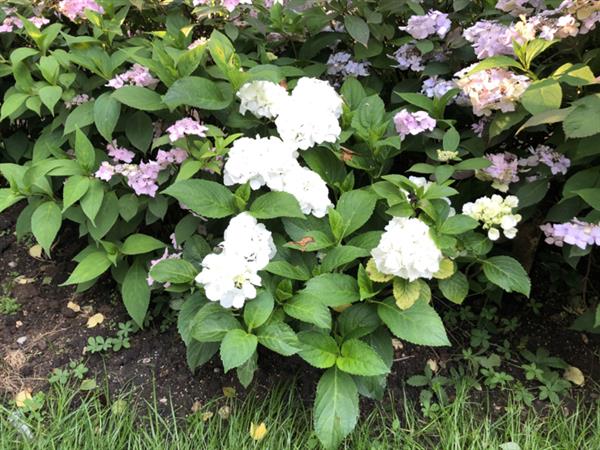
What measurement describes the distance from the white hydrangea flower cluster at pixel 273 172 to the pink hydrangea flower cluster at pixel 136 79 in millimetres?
526

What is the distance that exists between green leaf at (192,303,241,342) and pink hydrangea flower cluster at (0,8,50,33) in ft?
4.92

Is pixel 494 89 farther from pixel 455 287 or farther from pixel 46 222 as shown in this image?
pixel 46 222

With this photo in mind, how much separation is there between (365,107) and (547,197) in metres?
0.76

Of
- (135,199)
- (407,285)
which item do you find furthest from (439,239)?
(135,199)

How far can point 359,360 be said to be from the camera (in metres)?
1.64

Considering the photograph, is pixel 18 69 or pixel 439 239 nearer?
pixel 439 239

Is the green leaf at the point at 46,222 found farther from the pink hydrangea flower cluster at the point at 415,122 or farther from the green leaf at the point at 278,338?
the pink hydrangea flower cluster at the point at 415,122

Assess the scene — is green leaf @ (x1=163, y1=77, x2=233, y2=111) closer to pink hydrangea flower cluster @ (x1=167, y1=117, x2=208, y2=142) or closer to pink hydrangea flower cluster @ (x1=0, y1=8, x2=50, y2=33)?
pink hydrangea flower cluster @ (x1=167, y1=117, x2=208, y2=142)

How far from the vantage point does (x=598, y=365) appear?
84.7 inches

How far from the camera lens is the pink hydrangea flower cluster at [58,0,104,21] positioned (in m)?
2.29

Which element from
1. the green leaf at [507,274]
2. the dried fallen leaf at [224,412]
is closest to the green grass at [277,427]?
the dried fallen leaf at [224,412]

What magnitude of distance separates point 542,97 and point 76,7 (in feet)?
5.84

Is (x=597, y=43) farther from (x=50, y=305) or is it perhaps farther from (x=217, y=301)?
(x=50, y=305)

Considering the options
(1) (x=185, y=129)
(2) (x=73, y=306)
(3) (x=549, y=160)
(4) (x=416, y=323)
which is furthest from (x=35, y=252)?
(3) (x=549, y=160)
